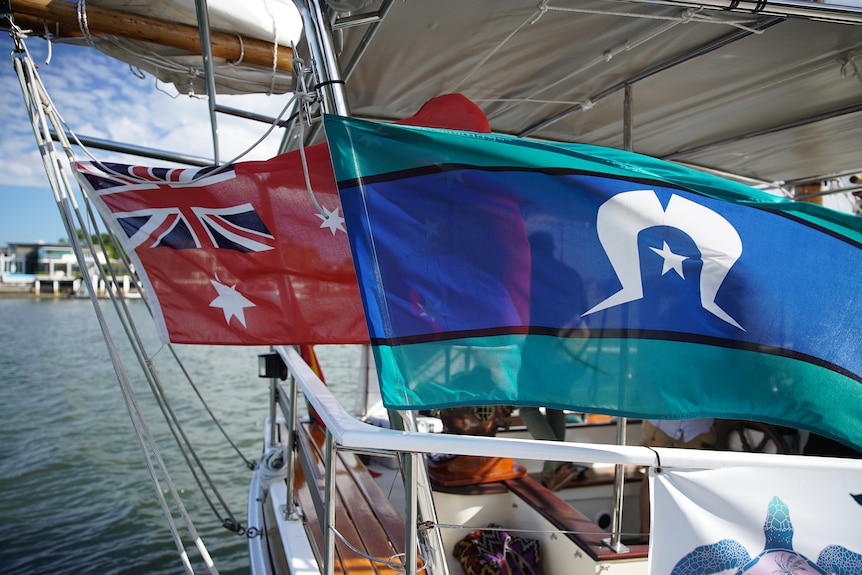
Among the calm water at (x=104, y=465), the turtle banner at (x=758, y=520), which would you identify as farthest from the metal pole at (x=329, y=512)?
the calm water at (x=104, y=465)

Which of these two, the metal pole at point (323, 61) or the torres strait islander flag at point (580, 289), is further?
the metal pole at point (323, 61)

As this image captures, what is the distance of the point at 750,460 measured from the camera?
1.50 meters

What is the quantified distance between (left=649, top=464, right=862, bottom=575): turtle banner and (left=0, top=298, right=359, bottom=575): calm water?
10.5 feet

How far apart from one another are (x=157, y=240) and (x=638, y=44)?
284 cm

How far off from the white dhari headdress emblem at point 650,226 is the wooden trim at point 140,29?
7.69 ft

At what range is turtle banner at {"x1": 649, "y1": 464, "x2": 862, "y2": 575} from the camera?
1.46 meters

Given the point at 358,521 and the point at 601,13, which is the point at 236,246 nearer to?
the point at 358,521

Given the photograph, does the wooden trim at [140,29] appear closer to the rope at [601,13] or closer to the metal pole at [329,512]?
the rope at [601,13]

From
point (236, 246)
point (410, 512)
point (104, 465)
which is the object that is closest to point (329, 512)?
point (410, 512)

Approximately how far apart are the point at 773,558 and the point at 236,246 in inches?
108

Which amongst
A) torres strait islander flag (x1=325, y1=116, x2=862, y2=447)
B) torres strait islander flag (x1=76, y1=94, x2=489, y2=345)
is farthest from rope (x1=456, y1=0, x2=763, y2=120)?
torres strait islander flag (x1=76, y1=94, x2=489, y2=345)

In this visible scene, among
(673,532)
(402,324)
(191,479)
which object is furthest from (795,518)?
(191,479)

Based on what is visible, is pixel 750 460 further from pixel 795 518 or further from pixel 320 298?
pixel 320 298

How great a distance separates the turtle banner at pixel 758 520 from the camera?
1464 mm
